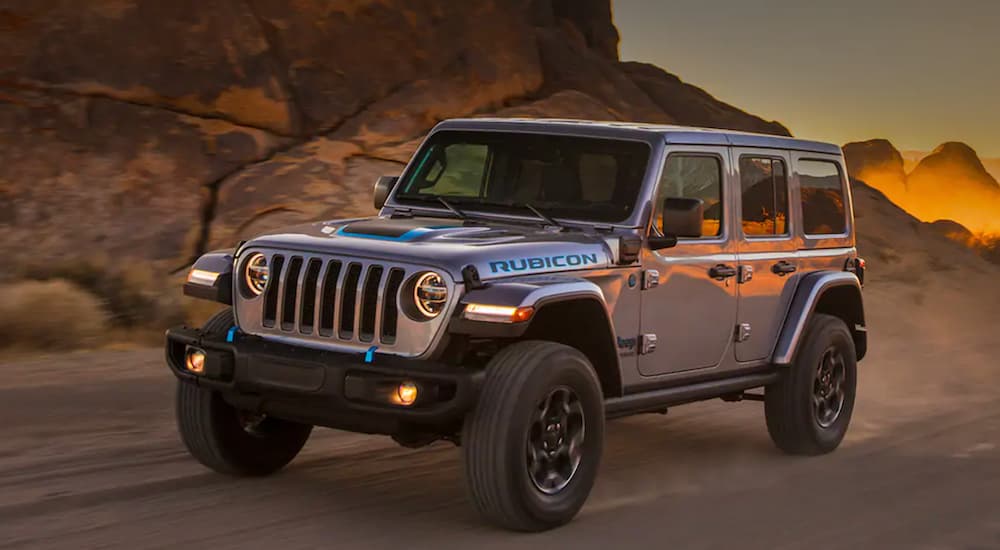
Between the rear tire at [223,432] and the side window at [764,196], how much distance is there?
283cm

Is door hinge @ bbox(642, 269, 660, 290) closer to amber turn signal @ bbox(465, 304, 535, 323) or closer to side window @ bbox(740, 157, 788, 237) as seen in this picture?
side window @ bbox(740, 157, 788, 237)

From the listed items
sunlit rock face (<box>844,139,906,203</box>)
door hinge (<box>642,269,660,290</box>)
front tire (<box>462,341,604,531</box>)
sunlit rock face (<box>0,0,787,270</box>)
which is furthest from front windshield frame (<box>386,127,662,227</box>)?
sunlit rock face (<box>844,139,906,203</box>)

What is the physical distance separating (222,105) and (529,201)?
15143 mm

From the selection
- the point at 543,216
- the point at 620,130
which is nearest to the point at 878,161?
the point at 620,130

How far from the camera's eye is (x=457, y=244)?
675cm

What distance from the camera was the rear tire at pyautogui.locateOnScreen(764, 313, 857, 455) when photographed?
8.88 m

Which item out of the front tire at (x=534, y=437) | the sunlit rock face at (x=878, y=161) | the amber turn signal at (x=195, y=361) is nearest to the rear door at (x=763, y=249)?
the front tire at (x=534, y=437)

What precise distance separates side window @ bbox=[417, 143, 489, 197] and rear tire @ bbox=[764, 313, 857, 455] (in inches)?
85.1

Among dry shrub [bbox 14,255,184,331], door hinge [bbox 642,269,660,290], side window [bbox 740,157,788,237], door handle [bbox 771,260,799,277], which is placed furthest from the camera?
dry shrub [bbox 14,255,184,331]

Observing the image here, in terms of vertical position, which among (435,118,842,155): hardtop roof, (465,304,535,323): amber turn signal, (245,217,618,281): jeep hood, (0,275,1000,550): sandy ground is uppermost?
(435,118,842,155): hardtop roof

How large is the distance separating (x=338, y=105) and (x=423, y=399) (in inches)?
687

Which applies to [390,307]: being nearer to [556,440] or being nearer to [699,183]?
[556,440]

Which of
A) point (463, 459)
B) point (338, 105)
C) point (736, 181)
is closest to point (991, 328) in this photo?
point (338, 105)

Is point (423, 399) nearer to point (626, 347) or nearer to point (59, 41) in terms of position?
point (626, 347)
